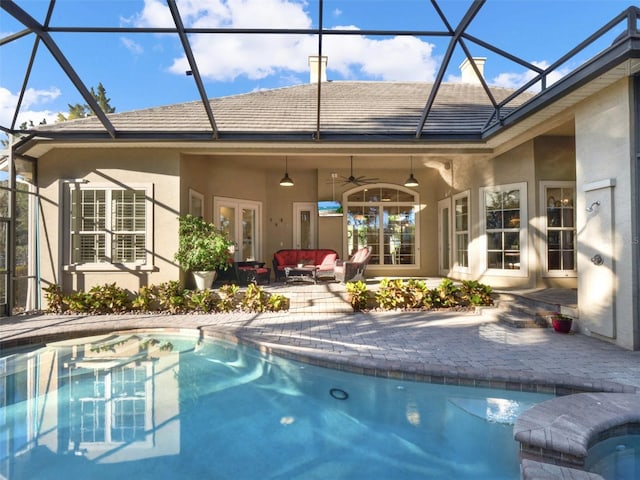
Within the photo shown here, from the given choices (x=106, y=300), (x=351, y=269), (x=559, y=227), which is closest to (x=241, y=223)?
(x=351, y=269)

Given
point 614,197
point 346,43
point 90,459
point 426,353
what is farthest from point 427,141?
point 90,459

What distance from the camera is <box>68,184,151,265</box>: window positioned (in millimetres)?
8070

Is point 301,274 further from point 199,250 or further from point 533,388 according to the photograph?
point 533,388

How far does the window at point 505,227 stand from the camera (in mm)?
8109

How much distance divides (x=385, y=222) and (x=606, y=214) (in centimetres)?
726

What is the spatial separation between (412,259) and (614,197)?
723 cm

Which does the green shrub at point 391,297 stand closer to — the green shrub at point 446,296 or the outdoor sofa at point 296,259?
the green shrub at point 446,296

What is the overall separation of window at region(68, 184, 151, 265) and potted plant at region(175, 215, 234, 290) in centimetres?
86

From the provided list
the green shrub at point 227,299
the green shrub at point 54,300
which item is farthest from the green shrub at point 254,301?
the green shrub at point 54,300

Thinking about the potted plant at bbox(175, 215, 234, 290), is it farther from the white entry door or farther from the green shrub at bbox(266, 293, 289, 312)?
the white entry door

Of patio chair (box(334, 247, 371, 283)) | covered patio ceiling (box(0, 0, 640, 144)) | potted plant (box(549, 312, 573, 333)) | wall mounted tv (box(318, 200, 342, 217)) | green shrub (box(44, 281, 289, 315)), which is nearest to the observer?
covered patio ceiling (box(0, 0, 640, 144))

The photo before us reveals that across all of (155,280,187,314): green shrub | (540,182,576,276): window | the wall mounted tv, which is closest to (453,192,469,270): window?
(540,182,576,276): window

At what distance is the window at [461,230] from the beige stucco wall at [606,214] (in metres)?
4.14

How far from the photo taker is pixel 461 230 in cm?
1020
